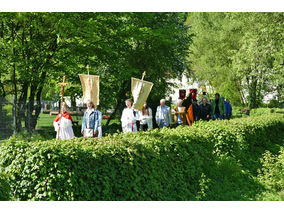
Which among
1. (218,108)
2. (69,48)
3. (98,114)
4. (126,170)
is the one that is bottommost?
(126,170)

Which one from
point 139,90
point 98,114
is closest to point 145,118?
point 139,90

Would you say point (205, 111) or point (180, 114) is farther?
point (205, 111)

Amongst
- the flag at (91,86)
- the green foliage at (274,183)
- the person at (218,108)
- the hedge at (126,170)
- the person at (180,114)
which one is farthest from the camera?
the person at (218,108)

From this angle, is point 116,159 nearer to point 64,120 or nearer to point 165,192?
point 165,192

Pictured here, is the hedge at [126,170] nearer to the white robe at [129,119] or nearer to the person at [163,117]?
the white robe at [129,119]

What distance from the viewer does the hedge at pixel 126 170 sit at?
535cm

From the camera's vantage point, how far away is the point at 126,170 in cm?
604

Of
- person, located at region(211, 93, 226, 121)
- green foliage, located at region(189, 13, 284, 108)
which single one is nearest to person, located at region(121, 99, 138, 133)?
person, located at region(211, 93, 226, 121)

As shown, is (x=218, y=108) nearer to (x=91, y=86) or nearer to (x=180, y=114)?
(x=180, y=114)

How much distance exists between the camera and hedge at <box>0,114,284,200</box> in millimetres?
5348

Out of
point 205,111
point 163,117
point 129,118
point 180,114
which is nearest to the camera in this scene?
point 129,118

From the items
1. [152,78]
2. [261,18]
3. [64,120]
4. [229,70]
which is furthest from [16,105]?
[229,70]

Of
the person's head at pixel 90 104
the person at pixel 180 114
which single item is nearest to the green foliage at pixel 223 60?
the person at pixel 180 114

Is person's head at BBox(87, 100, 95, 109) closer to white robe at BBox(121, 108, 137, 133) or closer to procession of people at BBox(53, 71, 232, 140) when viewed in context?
procession of people at BBox(53, 71, 232, 140)
